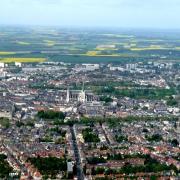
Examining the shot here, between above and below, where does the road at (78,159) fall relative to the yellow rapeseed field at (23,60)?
above

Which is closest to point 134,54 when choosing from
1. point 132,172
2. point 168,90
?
point 168,90

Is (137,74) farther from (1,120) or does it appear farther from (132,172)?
(132,172)

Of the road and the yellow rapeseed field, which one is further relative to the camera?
the yellow rapeseed field

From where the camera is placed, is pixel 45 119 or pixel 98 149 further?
pixel 45 119

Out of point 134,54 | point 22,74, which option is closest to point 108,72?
point 22,74

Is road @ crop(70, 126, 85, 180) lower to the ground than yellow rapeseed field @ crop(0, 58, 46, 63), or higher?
higher

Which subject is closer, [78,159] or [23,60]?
[78,159]

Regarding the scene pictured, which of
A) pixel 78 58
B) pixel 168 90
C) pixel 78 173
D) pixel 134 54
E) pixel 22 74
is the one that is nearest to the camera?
pixel 78 173

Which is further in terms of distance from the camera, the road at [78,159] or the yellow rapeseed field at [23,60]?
the yellow rapeseed field at [23,60]

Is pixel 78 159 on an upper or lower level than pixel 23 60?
upper

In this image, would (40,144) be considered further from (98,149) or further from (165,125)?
(165,125)

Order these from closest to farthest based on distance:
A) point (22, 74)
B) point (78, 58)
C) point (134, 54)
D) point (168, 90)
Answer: point (168, 90) → point (22, 74) → point (78, 58) → point (134, 54)
